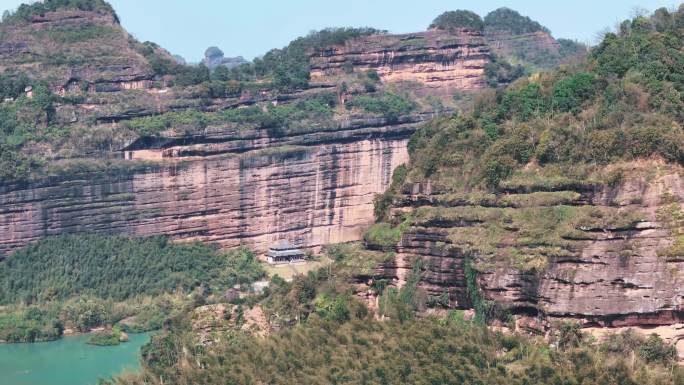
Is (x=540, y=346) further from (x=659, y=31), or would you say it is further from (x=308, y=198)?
(x=308, y=198)

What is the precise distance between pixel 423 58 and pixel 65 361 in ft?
113

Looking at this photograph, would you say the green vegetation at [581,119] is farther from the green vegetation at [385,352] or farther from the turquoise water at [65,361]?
the turquoise water at [65,361]

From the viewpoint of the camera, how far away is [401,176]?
4422cm

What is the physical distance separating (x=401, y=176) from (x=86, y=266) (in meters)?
21.2

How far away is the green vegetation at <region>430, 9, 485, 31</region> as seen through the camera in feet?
274

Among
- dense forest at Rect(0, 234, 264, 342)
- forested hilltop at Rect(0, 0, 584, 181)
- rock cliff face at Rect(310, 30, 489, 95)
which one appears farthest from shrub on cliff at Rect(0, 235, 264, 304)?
rock cliff face at Rect(310, 30, 489, 95)

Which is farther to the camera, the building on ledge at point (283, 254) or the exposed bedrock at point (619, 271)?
the building on ledge at point (283, 254)

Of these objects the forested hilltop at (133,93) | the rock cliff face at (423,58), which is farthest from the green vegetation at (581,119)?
the rock cliff face at (423,58)

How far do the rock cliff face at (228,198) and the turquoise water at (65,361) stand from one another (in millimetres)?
7996

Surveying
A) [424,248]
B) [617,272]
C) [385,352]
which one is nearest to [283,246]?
[424,248]

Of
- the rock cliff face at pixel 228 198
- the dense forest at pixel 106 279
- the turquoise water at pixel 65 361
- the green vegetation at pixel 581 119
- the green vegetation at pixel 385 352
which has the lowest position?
the turquoise water at pixel 65 361

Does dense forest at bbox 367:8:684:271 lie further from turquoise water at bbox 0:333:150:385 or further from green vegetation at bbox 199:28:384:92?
green vegetation at bbox 199:28:384:92

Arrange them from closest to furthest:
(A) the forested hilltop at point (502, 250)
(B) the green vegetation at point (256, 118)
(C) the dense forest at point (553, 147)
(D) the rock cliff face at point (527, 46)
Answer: (A) the forested hilltop at point (502, 250) → (C) the dense forest at point (553, 147) → (B) the green vegetation at point (256, 118) → (D) the rock cliff face at point (527, 46)

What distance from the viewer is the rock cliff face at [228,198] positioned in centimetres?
6269
